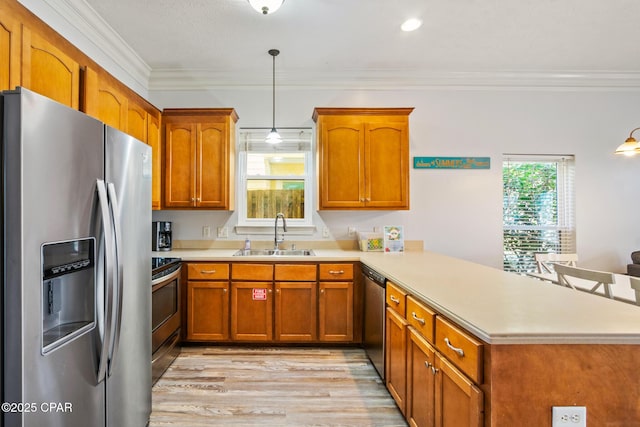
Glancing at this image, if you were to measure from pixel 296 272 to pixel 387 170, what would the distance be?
1.35 meters

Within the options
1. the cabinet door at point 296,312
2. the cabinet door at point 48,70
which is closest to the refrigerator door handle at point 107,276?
the cabinet door at point 48,70

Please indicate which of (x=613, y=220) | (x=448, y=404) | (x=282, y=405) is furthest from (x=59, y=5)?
(x=613, y=220)

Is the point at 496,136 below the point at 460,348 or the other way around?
the other way around

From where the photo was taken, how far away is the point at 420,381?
158 cm

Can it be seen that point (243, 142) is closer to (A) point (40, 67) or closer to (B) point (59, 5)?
(B) point (59, 5)

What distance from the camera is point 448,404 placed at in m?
1.29

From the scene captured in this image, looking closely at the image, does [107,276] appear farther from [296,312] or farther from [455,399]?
[296,312]

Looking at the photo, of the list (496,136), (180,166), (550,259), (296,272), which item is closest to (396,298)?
(296,272)

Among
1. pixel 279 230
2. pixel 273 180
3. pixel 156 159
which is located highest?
pixel 156 159

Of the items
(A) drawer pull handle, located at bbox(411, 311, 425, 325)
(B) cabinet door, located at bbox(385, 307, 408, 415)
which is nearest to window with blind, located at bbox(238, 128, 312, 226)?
(B) cabinet door, located at bbox(385, 307, 408, 415)

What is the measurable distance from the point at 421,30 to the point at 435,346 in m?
2.45

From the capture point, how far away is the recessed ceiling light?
243 centimetres

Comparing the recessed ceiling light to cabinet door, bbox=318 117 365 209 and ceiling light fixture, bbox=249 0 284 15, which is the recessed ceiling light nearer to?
cabinet door, bbox=318 117 365 209

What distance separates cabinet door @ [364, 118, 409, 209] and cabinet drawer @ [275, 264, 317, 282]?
0.88 m
